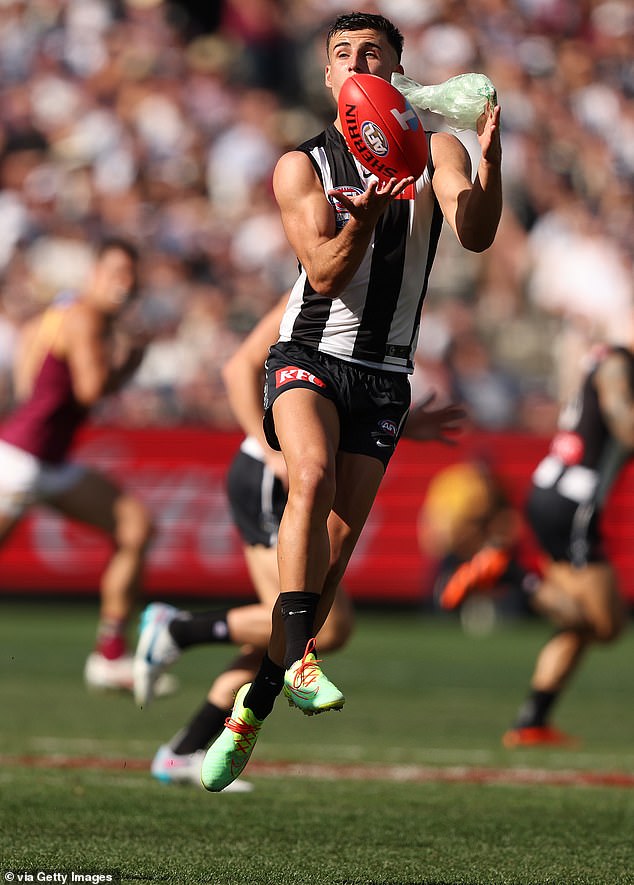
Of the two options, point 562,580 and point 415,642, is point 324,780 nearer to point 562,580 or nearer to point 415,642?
point 562,580

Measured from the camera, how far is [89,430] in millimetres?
15852

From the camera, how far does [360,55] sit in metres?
5.40

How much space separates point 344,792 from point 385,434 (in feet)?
6.64

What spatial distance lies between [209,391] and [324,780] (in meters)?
9.49

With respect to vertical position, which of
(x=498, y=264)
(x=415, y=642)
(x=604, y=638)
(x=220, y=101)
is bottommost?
(x=415, y=642)

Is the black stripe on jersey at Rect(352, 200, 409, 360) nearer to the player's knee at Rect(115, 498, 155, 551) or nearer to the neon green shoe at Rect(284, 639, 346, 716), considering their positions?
the neon green shoe at Rect(284, 639, 346, 716)

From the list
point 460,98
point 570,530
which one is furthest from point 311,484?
point 570,530

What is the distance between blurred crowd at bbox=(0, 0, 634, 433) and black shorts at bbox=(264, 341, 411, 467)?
10.7 m

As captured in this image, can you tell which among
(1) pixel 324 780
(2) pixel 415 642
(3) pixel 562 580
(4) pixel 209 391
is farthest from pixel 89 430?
(1) pixel 324 780

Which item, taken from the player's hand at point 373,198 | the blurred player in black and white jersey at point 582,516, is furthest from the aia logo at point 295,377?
the blurred player in black and white jersey at point 582,516

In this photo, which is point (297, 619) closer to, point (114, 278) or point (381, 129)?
point (381, 129)

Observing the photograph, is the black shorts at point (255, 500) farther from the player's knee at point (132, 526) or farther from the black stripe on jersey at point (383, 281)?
the player's knee at point (132, 526)

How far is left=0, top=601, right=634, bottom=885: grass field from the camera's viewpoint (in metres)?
5.18

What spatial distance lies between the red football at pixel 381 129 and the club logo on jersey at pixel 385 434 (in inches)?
35.2
